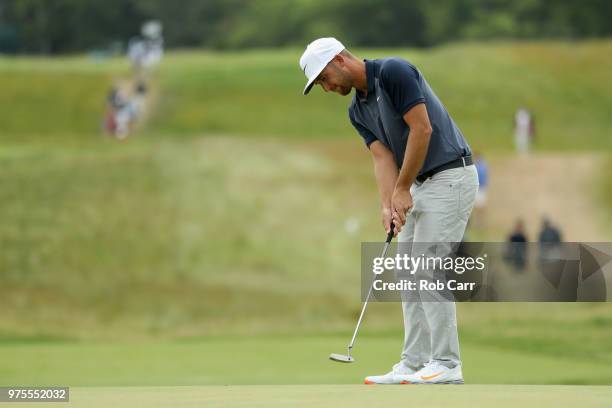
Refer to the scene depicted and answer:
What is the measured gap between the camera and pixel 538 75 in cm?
4956

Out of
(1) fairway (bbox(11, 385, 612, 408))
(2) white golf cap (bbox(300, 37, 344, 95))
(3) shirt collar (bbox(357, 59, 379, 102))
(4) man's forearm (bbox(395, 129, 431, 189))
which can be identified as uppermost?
(2) white golf cap (bbox(300, 37, 344, 95))

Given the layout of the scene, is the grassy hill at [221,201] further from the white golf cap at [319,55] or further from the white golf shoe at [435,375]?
the white golf cap at [319,55]

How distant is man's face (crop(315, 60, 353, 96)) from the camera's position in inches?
233

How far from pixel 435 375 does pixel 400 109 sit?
4.23 ft

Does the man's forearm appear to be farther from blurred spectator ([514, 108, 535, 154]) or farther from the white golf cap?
blurred spectator ([514, 108, 535, 154])

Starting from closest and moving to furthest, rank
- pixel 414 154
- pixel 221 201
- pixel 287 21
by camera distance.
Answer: pixel 414 154, pixel 221 201, pixel 287 21

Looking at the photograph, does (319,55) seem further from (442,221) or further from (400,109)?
(442,221)

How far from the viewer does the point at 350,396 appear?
4789 mm

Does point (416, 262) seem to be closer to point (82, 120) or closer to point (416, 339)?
point (416, 339)

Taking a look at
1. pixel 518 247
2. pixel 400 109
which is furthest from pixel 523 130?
pixel 400 109

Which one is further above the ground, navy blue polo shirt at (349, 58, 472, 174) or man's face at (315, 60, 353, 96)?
man's face at (315, 60, 353, 96)

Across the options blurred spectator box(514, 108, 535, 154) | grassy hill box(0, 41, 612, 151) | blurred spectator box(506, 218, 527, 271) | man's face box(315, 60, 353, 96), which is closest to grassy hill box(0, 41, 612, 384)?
grassy hill box(0, 41, 612, 151)

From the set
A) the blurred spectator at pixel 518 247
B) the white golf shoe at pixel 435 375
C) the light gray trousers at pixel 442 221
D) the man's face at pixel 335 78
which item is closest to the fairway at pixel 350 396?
the white golf shoe at pixel 435 375

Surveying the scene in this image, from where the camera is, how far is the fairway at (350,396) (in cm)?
452
